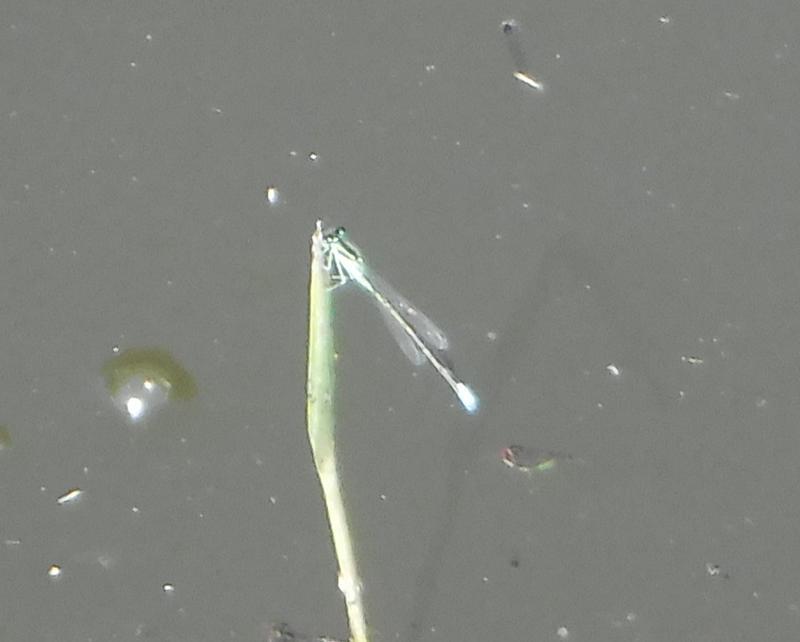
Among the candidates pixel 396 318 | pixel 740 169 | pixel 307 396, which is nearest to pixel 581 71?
pixel 740 169

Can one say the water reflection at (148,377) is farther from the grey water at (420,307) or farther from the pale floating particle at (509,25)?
the pale floating particle at (509,25)

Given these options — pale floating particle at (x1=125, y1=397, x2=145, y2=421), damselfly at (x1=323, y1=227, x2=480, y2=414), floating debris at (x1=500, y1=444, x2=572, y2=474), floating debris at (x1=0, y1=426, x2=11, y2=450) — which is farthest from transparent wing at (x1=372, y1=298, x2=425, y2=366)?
floating debris at (x1=0, y1=426, x2=11, y2=450)

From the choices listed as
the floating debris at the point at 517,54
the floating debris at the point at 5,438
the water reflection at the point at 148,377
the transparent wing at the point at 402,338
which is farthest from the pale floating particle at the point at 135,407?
the floating debris at the point at 517,54

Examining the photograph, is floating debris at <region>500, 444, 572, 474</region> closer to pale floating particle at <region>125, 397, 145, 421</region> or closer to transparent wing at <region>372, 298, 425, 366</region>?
transparent wing at <region>372, 298, 425, 366</region>

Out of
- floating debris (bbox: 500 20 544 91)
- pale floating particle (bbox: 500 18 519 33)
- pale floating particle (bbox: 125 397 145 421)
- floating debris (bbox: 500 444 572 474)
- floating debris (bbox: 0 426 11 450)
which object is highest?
pale floating particle (bbox: 500 18 519 33)

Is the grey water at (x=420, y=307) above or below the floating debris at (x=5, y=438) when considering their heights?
above

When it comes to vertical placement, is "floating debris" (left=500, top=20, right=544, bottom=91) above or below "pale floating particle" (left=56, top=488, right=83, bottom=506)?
above
